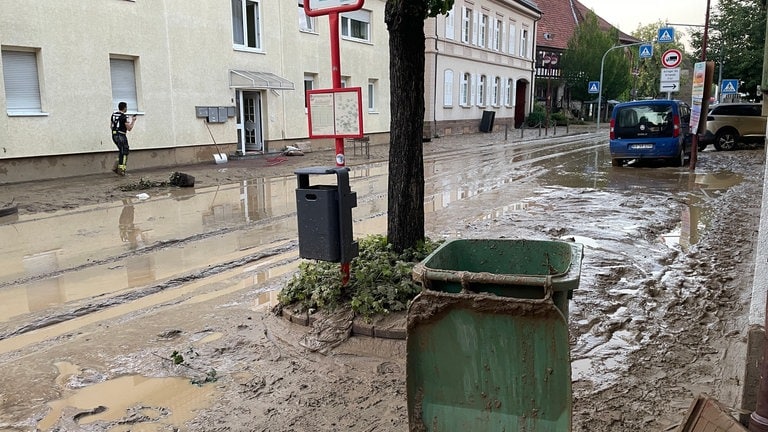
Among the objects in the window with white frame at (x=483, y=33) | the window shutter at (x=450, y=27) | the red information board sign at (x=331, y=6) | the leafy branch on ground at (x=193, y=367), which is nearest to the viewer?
the leafy branch on ground at (x=193, y=367)

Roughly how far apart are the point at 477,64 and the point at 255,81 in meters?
20.5

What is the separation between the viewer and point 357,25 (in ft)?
89.2

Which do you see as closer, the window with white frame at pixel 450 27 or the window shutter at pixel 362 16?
the window shutter at pixel 362 16

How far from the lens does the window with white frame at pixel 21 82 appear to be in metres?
14.6

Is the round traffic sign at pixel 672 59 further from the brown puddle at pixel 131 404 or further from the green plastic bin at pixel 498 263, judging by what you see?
the brown puddle at pixel 131 404

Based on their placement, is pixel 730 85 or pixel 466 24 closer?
pixel 730 85

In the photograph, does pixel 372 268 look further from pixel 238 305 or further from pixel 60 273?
pixel 60 273

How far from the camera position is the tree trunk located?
19.1ft

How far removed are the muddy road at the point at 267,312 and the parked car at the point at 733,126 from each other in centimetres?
1098

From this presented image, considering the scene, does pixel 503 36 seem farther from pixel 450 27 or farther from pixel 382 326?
pixel 382 326

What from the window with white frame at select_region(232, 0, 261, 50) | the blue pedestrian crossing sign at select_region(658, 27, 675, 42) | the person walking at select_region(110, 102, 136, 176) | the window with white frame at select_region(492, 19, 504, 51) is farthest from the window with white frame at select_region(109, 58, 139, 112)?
the window with white frame at select_region(492, 19, 504, 51)

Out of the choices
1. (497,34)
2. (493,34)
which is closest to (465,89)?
(493,34)

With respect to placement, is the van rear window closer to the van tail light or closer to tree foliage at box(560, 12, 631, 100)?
the van tail light

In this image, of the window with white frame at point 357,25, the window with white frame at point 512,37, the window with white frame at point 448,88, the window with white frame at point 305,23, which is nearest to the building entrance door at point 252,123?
the window with white frame at point 305,23
